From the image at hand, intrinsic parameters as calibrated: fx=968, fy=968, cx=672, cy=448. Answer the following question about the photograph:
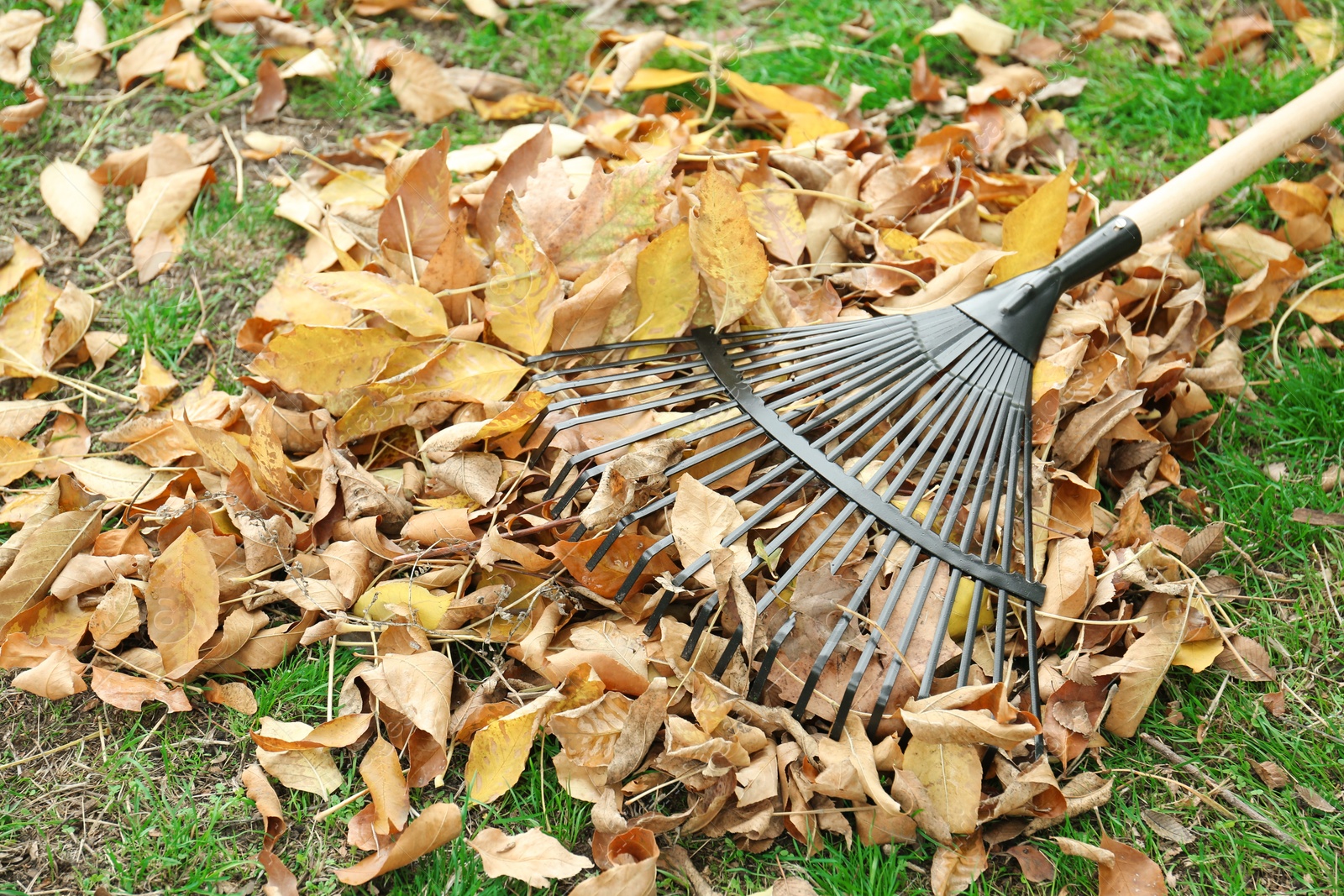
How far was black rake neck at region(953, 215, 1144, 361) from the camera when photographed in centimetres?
166

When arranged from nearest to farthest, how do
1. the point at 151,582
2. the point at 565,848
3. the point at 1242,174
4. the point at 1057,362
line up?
the point at 565,848, the point at 151,582, the point at 1057,362, the point at 1242,174

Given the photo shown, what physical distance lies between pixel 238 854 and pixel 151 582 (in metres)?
0.41

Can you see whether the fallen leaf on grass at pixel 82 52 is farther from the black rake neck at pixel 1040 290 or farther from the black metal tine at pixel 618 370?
the black rake neck at pixel 1040 290

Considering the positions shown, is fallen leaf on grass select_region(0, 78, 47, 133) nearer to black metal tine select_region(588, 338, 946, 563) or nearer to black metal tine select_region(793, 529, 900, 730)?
black metal tine select_region(588, 338, 946, 563)

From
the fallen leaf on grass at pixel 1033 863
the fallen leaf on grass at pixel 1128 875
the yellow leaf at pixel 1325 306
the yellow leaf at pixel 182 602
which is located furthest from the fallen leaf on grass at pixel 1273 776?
the yellow leaf at pixel 182 602

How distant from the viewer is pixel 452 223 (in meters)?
1.70

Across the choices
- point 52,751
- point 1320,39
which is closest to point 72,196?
point 52,751

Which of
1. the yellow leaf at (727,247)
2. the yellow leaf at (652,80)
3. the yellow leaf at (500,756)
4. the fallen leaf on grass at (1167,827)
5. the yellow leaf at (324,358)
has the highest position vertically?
the yellow leaf at (652,80)

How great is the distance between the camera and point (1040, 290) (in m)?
1.68

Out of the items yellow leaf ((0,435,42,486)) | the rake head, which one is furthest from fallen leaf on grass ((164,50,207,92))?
the rake head

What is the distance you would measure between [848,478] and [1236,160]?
992 millimetres

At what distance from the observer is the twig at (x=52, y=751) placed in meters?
1.38

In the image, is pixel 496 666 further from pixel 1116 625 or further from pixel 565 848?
pixel 1116 625

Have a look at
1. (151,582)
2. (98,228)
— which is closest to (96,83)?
(98,228)
